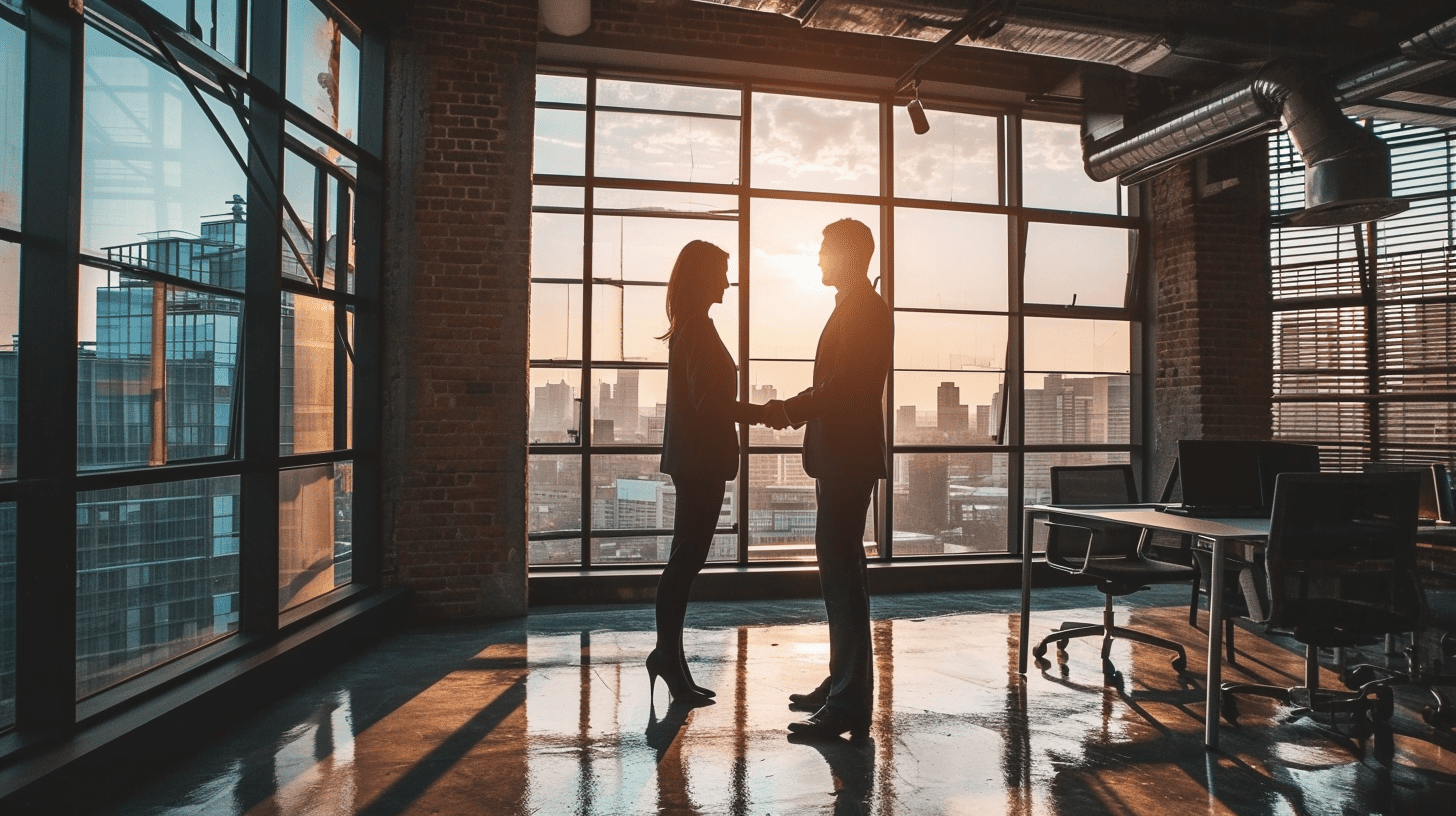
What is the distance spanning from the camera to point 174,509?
139 inches

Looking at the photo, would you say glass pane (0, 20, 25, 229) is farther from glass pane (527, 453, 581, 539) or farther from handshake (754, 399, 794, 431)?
glass pane (527, 453, 581, 539)

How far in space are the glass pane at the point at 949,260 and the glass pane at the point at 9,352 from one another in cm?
567

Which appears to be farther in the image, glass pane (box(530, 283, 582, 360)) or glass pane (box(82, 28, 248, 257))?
glass pane (box(530, 283, 582, 360))

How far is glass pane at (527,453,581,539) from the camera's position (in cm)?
638

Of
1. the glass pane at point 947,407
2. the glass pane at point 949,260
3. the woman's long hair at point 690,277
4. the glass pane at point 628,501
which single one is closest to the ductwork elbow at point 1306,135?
the glass pane at point 949,260

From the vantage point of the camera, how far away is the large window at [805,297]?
21.1ft

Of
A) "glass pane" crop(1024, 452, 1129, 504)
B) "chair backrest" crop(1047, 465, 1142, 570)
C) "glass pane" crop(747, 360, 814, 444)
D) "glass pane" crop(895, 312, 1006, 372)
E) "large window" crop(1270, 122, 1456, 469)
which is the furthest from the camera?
"glass pane" crop(1024, 452, 1129, 504)

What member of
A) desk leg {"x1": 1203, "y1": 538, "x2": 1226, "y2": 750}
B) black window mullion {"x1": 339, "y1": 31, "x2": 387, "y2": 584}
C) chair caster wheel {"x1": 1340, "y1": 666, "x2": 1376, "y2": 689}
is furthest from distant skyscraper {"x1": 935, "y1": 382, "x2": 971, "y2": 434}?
black window mullion {"x1": 339, "y1": 31, "x2": 387, "y2": 584}

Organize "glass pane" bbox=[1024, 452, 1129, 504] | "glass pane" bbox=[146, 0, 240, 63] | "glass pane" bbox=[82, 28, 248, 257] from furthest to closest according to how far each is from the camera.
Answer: "glass pane" bbox=[1024, 452, 1129, 504] < "glass pane" bbox=[146, 0, 240, 63] < "glass pane" bbox=[82, 28, 248, 257]

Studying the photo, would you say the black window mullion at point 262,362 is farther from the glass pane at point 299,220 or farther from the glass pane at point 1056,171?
the glass pane at point 1056,171

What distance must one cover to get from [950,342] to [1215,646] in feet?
13.2

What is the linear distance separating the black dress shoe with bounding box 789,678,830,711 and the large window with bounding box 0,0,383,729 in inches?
98.6

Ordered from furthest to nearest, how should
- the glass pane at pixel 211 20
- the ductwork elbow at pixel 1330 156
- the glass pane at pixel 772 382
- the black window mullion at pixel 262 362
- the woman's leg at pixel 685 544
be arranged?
the glass pane at pixel 772 382, the ductwork elbow at pixel 1330 156, the black window mullion at pixel 262 362, the woman's leg at pixel 685 544, the glass pane at pixel 211 20

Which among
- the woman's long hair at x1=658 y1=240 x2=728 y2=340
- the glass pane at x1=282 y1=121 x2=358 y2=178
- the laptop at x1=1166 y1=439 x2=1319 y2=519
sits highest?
the glass pane at x1=282 y1=121 x2=358 y2=178
